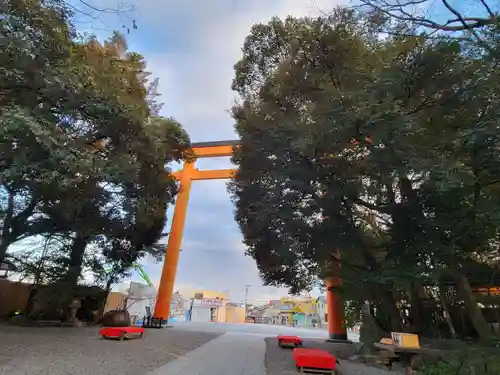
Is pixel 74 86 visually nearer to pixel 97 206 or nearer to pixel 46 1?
pixel 46 1

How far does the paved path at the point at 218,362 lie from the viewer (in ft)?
13.6

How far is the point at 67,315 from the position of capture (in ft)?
28.5

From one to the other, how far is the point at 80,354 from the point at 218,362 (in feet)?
6.53

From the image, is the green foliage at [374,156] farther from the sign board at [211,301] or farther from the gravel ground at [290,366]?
the sign board at [211,301]

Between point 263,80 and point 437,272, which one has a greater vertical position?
point 263,80

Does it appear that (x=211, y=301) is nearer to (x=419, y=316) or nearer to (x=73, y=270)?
(x=73, y=270)

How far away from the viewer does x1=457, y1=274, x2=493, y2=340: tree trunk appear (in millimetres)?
5027

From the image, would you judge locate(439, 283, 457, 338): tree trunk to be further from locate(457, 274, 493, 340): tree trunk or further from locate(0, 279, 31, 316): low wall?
locate(0, 279, 31, 316): low wall

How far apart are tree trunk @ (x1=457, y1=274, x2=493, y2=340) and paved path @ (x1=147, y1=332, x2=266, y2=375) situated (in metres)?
3.46

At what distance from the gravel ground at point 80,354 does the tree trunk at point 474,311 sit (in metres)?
4.78

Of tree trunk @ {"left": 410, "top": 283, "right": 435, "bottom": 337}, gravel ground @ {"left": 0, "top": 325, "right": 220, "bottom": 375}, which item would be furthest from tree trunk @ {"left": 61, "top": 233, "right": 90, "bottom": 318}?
tree trunk @ {"left": 410, "top": 283, "right": 435, "bottom": 337}

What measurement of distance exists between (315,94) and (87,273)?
7.74 metres

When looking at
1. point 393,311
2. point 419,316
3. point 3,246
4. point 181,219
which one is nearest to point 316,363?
point 393,311

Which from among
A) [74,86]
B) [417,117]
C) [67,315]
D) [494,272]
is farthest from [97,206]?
[494,272]
